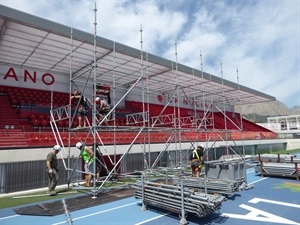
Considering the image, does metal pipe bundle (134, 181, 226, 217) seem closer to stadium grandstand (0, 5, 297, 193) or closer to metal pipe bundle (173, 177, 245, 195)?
metal pipe bundle (173, 177, 245, 195)

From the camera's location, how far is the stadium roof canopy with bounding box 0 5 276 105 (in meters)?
12.8

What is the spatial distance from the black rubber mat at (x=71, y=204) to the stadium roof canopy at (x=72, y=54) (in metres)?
4.96

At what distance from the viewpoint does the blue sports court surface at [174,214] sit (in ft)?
21.6

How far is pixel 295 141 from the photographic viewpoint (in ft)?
119

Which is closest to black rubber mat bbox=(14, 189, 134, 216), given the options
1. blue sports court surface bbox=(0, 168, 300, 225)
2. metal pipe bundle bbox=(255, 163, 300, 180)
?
blue sports court surface bbox=(0, 168, 300, 225)

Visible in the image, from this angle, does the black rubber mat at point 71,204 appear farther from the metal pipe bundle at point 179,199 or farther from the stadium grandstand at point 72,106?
the metal pipe bundle at point 179,199

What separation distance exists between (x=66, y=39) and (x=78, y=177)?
8339 millimetres

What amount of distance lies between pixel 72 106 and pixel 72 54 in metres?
4.65

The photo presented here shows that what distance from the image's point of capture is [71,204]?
8.16m

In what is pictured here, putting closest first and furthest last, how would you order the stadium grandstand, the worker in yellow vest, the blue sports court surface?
the blue sports court surface < the stadium grandstand < the worker in yellow vest

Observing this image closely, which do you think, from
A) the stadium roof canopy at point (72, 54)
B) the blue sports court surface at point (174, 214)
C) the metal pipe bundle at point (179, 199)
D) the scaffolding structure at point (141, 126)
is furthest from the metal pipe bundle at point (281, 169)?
the metal pipe bundle at point (179, 199)

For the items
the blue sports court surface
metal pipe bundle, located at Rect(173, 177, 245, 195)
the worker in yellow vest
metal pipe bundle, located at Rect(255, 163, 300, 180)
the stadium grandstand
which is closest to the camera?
the blue sports court surface

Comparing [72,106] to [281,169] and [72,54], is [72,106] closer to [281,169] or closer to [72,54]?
[72,54]

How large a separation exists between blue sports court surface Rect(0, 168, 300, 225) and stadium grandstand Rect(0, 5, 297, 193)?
2.63m
